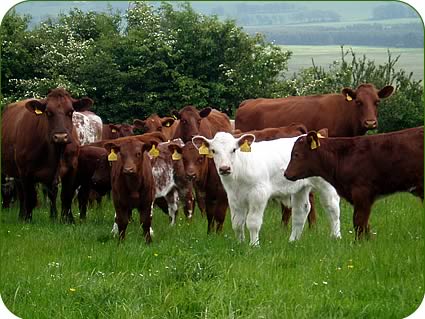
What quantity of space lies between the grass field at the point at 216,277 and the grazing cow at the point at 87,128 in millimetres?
3524

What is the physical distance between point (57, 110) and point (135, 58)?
93.8 inches

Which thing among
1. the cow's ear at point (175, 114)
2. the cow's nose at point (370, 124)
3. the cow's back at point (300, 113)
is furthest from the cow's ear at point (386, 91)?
the cow's ear at point (175, 114)

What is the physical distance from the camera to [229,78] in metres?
9.06

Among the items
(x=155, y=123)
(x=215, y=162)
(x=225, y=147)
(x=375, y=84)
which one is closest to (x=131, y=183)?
(x=215, y=162)

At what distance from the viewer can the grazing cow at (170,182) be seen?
1066cm

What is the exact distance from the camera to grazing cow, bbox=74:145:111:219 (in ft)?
35.6

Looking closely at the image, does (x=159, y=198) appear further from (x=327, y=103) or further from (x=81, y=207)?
(x=327, y=103)

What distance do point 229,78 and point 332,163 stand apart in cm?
145

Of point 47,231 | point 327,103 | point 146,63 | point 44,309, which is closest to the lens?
point 44,309

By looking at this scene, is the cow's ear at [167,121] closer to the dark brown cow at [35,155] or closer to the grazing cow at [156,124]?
the grazing cow at [156,124]

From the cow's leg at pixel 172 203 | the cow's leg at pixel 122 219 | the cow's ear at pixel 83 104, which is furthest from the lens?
the cow's leg at pixel 172 203

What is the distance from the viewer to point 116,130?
12.1 meters

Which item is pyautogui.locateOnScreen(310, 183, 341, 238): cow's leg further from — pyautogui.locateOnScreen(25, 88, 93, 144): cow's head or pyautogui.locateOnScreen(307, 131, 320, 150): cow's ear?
pyautogui.locateOnScreen(25, 88, 93, 144): cow's head

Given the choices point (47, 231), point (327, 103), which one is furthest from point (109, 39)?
point (327, 103)
